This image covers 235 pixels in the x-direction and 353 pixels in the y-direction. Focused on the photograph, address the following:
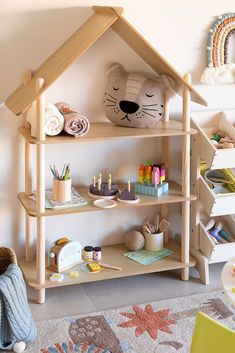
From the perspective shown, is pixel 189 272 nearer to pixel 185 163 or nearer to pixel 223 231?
pixel 223 231

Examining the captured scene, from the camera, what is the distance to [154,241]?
2871mm

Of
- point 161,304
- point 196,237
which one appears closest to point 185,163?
point 196,237

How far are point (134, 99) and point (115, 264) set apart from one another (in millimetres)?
716

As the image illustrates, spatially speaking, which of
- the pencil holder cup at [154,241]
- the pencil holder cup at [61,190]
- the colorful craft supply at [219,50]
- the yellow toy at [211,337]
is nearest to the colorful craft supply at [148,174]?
the pencil holder cup at [154,241]

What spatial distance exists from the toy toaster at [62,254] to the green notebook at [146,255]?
26cm

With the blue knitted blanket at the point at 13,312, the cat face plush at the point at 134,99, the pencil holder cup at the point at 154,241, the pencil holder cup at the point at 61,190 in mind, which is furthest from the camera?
the pencil holder cup at the point at 154,241

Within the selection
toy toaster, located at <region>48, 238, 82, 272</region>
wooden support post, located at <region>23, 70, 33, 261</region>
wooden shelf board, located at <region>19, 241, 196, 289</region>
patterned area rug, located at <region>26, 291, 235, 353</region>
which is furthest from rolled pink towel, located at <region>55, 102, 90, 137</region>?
patterned area rug, located at <region>26, 291, 235, 353</region>

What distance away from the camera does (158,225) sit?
294cm

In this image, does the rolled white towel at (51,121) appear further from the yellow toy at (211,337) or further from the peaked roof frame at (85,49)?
the yellow toy at (211,337)

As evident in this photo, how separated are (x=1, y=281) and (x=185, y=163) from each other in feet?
3.07

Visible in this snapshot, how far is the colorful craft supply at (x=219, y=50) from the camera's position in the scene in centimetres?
284

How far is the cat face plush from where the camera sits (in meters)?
2.64

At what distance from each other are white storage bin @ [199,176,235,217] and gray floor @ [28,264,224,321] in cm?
32

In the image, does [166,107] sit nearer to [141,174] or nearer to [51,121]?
[141,174]
